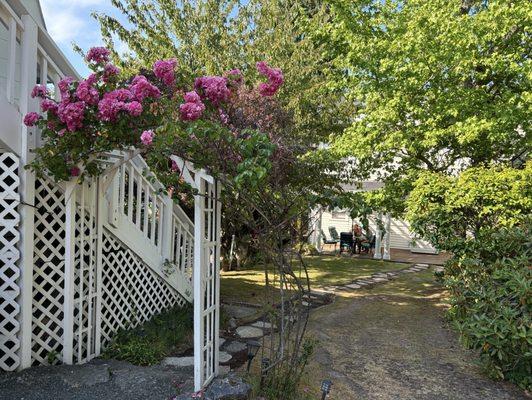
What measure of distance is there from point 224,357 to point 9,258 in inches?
95.7

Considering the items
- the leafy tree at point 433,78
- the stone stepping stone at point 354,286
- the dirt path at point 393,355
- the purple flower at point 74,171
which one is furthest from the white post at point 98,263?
the stone stepping stone at point 354,286

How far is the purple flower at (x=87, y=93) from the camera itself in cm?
333

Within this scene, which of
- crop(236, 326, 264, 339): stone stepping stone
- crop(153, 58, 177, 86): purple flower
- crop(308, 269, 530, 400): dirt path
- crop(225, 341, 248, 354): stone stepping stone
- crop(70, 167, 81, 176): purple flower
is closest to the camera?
crop(153, 58, 177, 86): purple flower

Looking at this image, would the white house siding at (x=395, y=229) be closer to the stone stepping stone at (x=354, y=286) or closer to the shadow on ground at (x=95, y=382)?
the stone stepping stone at (x=354, y=286)

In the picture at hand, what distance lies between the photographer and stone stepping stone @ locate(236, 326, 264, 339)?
5.43 metres

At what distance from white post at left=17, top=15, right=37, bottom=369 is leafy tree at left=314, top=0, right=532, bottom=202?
4668 mm

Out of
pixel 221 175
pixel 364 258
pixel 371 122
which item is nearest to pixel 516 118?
pixel 371 122

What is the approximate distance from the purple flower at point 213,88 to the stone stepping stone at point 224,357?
9.18ft

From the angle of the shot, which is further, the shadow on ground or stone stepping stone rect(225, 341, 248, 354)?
stone stepping stone rect(225, 341, 248, 354)

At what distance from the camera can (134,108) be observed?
127 inches

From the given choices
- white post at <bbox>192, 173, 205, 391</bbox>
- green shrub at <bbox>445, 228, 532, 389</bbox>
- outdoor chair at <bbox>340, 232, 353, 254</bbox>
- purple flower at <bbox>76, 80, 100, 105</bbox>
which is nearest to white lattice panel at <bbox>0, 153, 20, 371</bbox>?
purple flower at <bbox>76, 80, 100, 105</bbox>

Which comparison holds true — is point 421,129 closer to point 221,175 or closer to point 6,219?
point 221,175

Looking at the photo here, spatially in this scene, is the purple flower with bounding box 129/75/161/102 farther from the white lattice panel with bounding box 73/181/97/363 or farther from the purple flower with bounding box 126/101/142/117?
the white lattice panel with bounding box 73/181/97/363

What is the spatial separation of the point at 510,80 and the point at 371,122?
7.87ft
